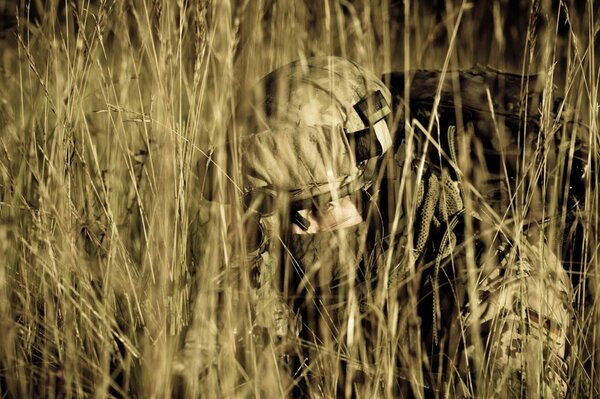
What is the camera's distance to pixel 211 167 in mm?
1714

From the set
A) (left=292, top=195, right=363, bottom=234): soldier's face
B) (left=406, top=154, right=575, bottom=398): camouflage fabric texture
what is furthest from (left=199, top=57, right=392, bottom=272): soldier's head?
(left=406, top=154, right=575, bottom=398): camouflage fabric texture

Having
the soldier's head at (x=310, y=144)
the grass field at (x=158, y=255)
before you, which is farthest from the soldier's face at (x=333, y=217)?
the grass field at (x=158, y=255)

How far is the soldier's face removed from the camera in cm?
157

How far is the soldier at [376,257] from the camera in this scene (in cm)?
129

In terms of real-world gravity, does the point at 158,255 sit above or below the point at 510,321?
above

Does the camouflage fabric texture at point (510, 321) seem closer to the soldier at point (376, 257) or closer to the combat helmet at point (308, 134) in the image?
the soldier at point (376, 257)

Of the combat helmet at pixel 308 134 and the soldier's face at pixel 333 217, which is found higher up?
the combat helmet at pixel 308 134

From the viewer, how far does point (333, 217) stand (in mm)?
1568

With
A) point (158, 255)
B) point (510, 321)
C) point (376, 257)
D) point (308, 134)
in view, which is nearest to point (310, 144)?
point (308, 134)

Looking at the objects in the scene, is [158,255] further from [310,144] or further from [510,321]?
[510,321]

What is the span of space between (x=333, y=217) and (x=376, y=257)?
0.14 meters

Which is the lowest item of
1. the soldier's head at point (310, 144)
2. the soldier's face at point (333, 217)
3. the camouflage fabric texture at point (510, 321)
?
the camouflage fabric texture at point (510, 321)

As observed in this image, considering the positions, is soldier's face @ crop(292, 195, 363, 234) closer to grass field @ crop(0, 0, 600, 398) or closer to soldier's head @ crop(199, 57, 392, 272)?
soldier's head @ crop(199, 57, 392, 272)

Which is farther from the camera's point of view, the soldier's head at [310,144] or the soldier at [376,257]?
the soldier's head at [310,144]
